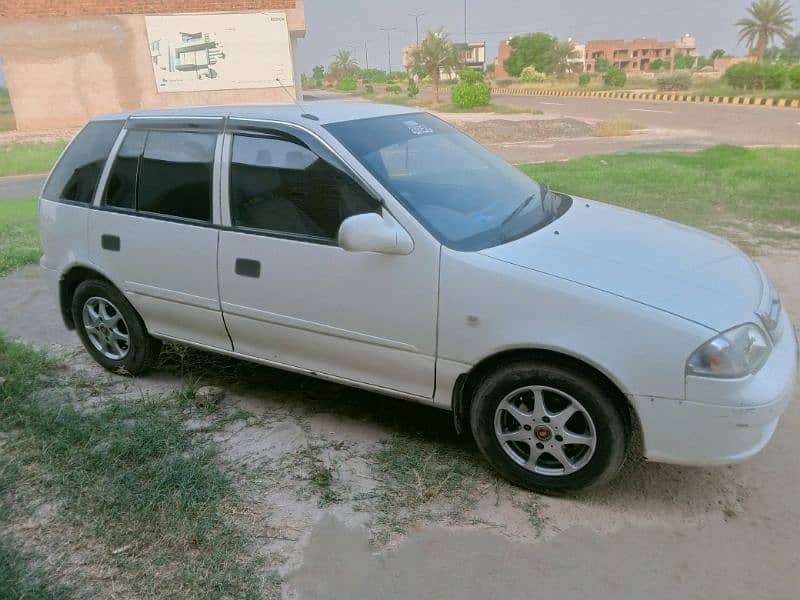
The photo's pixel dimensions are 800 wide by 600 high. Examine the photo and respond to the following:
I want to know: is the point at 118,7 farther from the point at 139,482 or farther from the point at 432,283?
the point at 432,283

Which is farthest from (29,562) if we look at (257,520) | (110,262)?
(110,262)

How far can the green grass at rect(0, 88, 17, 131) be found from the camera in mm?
27562

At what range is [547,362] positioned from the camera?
2922 mm

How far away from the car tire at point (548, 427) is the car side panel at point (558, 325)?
125mm

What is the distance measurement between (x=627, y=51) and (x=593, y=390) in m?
123

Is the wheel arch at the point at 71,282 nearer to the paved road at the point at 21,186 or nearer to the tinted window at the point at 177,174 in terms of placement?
the tinted window at the point at 177,174

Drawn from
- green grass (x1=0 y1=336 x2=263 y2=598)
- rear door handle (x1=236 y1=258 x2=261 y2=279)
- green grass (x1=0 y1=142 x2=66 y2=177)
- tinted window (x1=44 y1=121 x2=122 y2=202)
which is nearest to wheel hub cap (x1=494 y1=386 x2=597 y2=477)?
green grass (x1=0 y1=336 x2=263 y2=598)

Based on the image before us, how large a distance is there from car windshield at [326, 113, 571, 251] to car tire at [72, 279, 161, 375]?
189 cm

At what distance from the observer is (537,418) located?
118 inches

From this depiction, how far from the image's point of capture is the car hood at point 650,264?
279cm

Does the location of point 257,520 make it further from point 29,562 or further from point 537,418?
point 537,418

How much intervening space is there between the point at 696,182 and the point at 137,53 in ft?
83.3

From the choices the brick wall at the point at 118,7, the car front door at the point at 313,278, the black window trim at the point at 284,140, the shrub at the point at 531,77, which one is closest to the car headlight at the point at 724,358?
the car front door at the point at 313,278

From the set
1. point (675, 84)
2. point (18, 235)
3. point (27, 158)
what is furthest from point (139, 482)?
point (675, 84)
